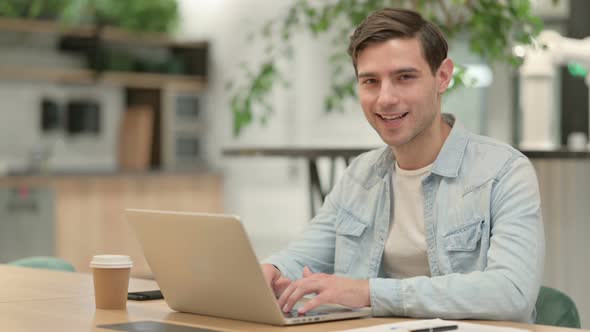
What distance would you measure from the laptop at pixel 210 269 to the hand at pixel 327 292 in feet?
0.06

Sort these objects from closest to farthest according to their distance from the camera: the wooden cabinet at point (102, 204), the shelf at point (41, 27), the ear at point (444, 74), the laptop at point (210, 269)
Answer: the laptop at point (210, 269)
the ear at point (444, 74)
the wooden cabinet at point (102, 204)
the shelf at point (41, 27)

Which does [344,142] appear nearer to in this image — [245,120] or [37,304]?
[245,120]

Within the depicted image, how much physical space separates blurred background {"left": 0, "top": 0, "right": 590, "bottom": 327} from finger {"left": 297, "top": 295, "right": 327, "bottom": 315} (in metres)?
4.36

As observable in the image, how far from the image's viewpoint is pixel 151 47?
824 centimetres

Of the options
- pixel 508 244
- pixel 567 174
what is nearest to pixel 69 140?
pixel 567 174

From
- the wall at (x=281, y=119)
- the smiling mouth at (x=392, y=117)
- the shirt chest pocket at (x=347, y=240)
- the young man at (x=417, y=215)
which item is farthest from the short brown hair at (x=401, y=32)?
the wall at (x=281, y=119)

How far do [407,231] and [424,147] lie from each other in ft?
0.61

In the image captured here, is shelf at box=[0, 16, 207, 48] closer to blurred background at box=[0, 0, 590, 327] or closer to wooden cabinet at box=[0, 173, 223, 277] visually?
blurred background at box=[0, 0, 590, 327]

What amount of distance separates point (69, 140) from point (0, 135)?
0.55 m

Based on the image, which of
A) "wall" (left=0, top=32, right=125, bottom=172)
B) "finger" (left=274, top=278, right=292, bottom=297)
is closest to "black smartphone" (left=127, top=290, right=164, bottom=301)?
"finger" (left=274, top=278, right=292, bottom=297)

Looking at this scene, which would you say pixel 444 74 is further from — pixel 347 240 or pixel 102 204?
pixel 102 204

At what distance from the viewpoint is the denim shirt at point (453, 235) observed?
1.87 meters

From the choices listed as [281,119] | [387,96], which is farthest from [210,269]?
[281,119]

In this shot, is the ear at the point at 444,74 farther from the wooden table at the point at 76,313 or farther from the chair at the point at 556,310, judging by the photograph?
the wooden table at the point at 76,313
